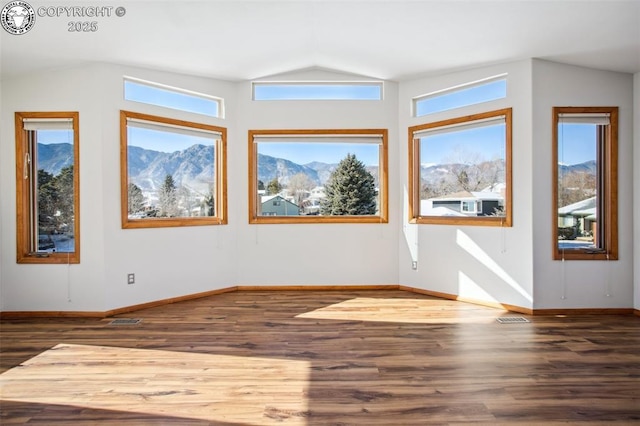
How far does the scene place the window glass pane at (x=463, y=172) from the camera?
4602 mm

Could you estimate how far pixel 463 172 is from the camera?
16.1ft

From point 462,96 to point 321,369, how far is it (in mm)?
3658

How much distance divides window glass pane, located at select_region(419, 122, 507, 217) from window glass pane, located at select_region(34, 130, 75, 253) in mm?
4190

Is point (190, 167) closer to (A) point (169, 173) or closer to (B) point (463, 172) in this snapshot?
(A) point (169, 173)

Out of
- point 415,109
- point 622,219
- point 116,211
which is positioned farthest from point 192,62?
point 622,219

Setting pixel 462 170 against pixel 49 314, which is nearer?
pixel 49 314

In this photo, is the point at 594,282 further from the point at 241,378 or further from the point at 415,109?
the point at 241,378

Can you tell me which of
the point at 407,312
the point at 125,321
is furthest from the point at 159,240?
the point at 407,312

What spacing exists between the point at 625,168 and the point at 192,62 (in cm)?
488

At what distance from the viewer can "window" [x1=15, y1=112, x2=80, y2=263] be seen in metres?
4.18

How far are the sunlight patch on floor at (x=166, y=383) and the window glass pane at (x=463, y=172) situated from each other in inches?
118

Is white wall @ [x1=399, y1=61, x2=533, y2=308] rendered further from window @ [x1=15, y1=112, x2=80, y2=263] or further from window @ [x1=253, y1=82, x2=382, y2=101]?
window @ [x1=15, y1=112, x2=80, y2=263]

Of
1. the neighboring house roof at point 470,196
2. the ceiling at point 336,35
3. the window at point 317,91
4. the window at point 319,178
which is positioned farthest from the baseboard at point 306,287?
the ceiling at point 336,35

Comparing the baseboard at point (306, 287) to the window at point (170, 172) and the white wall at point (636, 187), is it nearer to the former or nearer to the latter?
the window at point (170, 172)
